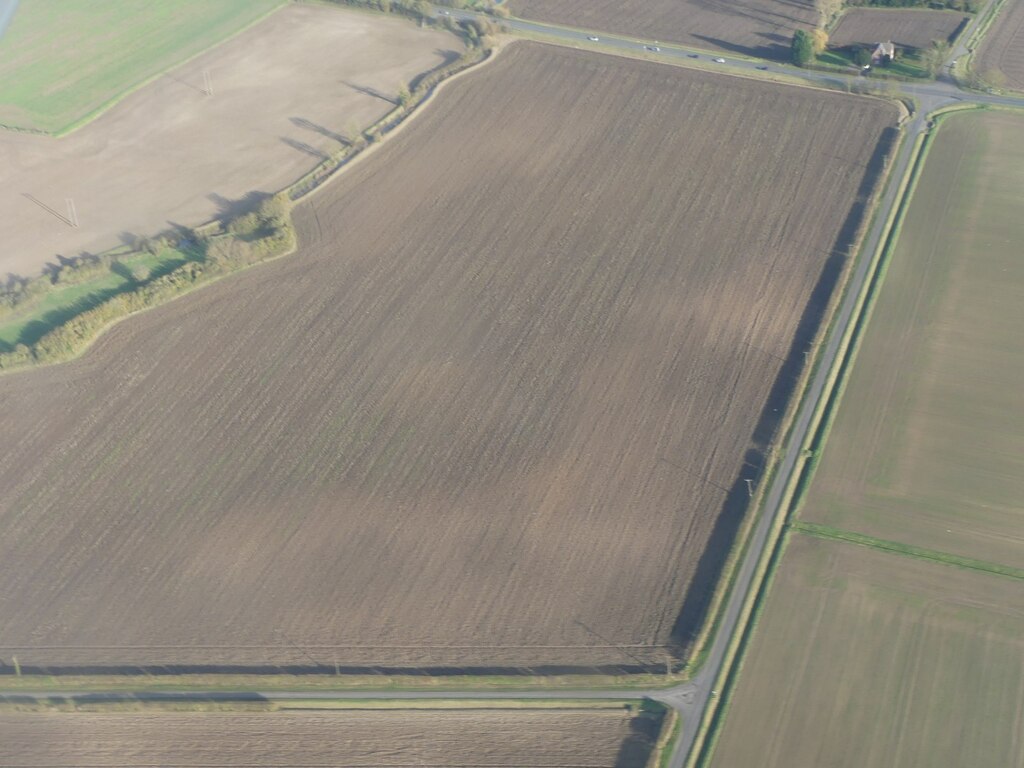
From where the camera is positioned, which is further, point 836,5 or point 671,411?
point 836,5

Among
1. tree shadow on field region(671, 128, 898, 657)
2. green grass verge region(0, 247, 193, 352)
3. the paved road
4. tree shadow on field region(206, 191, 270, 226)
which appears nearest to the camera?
the paved road

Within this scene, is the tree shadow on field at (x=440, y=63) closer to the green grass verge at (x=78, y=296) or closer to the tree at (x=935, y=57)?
the green grass verge at (x=78, y=296)

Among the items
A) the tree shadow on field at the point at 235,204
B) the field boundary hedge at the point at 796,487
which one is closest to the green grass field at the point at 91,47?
the tree shadow on field at the point at 235,204

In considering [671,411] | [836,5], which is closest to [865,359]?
[671,411]

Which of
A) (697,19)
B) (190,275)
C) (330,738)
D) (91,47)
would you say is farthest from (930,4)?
(330,738)

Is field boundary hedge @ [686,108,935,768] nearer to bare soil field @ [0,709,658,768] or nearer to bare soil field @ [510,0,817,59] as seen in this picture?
bare soil field @ [0,709,658,768]

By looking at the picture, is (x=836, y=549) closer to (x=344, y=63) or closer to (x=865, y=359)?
(x=865, y=359)

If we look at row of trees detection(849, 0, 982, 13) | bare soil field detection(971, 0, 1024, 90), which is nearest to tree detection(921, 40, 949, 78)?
bare soil field detection(971, 0, 1024, 90)
